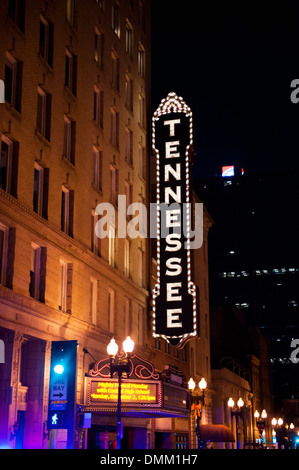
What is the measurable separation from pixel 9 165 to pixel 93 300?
10056 mm

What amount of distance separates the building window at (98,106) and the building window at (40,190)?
831 cm

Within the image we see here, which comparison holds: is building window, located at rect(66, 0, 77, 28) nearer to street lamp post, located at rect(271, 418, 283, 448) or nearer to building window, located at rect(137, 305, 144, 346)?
building window, located at rect(137, 305, 144, 346)

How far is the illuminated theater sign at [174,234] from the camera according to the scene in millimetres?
39375

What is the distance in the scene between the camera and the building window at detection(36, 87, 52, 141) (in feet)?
94.1

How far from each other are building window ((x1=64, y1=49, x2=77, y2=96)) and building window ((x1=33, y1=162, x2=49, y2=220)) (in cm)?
619

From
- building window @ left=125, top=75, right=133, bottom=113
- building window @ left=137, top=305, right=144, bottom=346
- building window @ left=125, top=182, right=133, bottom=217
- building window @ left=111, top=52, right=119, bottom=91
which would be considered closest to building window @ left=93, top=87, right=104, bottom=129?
building window @ left=111, top=52, right=119, bottom=91

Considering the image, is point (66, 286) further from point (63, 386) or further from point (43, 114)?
point (43, 114)

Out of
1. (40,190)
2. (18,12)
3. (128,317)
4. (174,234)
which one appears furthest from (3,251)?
(174,234)

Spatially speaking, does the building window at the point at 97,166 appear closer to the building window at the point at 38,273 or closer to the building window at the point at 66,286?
the building window at the point at 66,286

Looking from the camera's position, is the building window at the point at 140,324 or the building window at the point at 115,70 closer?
the building window at the point at 115,70

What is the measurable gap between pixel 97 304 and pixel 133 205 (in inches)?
375

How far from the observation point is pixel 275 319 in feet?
629

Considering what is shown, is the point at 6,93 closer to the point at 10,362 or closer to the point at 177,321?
the point at 10,362

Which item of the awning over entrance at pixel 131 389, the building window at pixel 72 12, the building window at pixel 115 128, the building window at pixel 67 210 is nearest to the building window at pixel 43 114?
the building window at pixel 67 210
